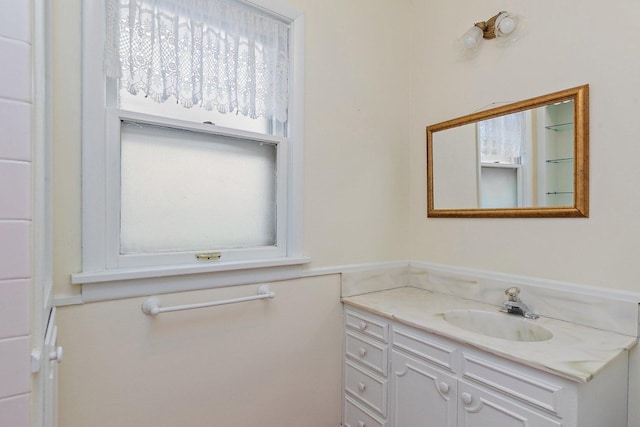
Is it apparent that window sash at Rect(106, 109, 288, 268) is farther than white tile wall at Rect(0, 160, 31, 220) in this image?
Yes

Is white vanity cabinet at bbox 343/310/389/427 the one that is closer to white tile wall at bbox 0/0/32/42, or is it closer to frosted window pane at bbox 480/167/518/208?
frosted window pane at bbox 480/167/518/208

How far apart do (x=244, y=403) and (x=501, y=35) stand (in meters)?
2.18

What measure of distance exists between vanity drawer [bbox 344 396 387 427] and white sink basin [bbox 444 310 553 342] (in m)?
0.61

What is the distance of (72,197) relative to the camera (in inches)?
44.4

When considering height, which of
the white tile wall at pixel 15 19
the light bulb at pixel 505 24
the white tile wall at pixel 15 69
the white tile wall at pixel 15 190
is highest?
the light bulb at pixel 505 24

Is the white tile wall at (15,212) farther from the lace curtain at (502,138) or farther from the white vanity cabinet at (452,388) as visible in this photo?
the lace curtain at (502,138)

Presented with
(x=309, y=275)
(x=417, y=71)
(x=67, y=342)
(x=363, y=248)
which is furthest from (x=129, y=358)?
(x=417, y=71)

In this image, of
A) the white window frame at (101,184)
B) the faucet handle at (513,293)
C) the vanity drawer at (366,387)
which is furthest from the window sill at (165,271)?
the faucet handle at (513,293)

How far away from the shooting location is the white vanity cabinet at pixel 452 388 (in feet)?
3.24

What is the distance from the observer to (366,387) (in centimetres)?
163

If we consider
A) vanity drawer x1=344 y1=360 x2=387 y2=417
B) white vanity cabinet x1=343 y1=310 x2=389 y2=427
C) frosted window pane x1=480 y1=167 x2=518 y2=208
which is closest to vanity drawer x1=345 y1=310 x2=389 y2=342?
white vanity cabinet x1=343 y1=310 x2=389 y2=427

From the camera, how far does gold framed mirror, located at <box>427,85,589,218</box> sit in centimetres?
137

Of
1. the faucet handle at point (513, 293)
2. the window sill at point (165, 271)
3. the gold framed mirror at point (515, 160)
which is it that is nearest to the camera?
the window sill at point (165, 271)

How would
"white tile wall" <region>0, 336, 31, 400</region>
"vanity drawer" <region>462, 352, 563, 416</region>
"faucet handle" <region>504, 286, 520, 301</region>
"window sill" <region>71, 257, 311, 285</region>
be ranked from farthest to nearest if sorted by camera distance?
1. "faucet handle" <region>504, 286, 520, 301</region>
2. "window sill" <region>71, 257, 311, 285</region>
3. "vanity drawer" <region>462, 352, 563, 416</region>
4. "white tile wall" <region>0, 336, 31, 400</region>
